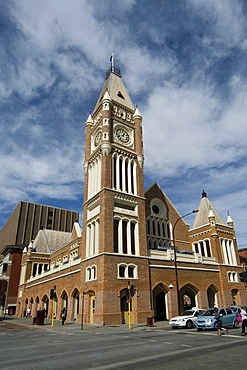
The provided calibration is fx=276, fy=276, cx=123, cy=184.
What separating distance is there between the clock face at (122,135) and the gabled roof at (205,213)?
15408 millimetres

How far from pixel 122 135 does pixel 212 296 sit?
23.1m

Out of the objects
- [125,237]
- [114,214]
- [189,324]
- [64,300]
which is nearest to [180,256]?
[125,237]

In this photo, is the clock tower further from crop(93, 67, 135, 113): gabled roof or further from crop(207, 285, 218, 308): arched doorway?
crop(207, 285, 218, 308): arched doorway

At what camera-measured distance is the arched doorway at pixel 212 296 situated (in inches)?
1334

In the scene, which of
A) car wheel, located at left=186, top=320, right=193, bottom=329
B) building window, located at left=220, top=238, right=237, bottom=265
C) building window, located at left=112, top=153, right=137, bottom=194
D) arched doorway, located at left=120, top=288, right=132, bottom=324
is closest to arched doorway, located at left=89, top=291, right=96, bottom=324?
arched doorway, located at left=120, top=288, right=132, bottom=324

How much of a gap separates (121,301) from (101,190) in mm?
11161

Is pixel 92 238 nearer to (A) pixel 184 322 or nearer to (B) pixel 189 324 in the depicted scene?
(A) pixel 184 322

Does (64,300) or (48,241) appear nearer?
(64,300)

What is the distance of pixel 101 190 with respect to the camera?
29.5m

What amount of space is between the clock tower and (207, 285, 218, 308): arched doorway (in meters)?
11.1

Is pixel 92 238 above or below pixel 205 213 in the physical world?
below

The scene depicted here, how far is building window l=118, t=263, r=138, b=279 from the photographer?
26.4 m

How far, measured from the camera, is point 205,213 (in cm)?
4041

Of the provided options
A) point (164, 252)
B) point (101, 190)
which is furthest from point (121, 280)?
point (101, 190)
